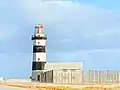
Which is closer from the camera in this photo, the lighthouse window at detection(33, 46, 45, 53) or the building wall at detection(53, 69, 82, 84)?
the building wall at detection(53, 69, 82, 84)

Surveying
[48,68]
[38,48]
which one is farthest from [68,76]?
[38,48]

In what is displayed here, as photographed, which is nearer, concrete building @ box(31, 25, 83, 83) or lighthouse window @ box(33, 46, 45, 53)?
concrete building @ box(31, 25, 83, 83)

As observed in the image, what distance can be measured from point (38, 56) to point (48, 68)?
82.4 inches

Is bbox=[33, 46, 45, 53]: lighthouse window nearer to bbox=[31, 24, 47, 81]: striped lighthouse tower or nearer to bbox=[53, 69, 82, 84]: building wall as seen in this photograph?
bbox=[31, 24, 47, 81]: striped lighthouse tower

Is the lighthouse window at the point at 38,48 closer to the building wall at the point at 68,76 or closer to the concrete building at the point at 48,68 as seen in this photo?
the concrete building at the point at 48,68

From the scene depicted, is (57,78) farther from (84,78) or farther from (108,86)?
(108,86)

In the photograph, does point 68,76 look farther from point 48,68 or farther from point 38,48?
point 38,48

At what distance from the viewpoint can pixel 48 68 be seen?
72.8m

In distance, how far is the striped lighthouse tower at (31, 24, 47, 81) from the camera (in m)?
72.0

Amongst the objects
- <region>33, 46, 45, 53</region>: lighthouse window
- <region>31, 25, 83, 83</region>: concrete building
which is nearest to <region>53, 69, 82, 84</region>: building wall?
<region>31, 25, 83, 83</region>: concrete building

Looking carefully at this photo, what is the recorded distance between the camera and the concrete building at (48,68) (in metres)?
69.8

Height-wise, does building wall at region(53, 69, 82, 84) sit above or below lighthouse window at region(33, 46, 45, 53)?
below

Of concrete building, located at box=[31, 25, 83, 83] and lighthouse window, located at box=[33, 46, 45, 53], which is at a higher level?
lighthouse window, located at box=[33, 46, 45, 53]

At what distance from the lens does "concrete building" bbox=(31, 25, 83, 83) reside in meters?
69.8
